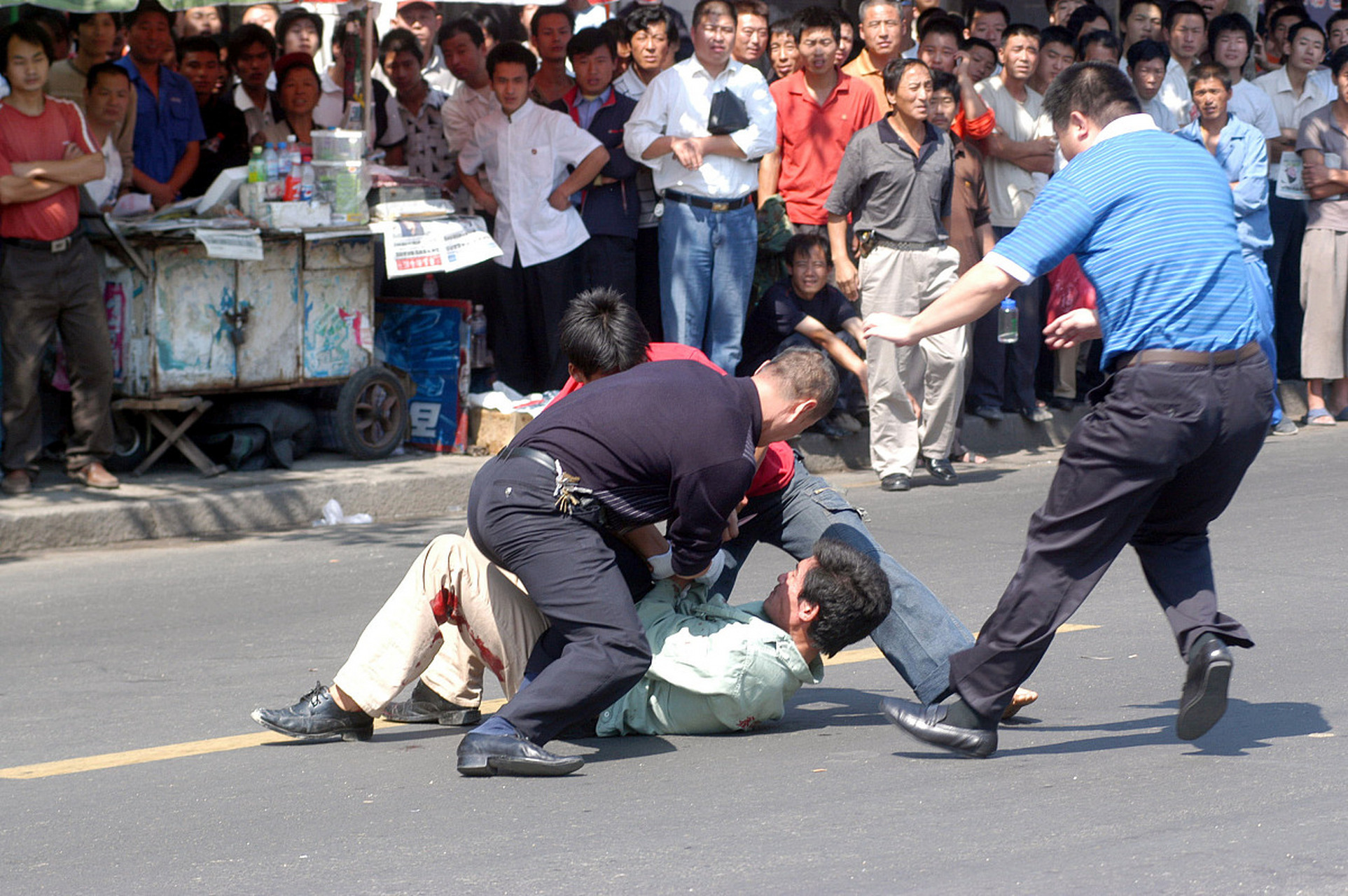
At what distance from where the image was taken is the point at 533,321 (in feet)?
35.3

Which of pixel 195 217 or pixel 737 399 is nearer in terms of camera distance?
pixel 737 399

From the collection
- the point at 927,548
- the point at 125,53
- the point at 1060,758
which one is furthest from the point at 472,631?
the point at 125,53

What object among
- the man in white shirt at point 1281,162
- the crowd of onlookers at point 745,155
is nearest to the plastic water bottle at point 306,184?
the crowd of onlookers at point 745,155

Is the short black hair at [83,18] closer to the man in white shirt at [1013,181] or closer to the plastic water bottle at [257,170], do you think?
the plastic water bottle at [257,170]

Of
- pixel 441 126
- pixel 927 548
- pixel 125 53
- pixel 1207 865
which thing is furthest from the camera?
pixel 441 126

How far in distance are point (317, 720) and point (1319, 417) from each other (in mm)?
9326

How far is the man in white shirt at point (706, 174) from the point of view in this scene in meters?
→ 10.0

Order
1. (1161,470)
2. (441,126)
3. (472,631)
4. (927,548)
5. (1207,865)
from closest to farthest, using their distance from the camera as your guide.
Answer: (1207,865), (1161,470), (472,631), (927,548), (441,126)

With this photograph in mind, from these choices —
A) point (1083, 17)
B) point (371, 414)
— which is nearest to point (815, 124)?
point (1083, 17)

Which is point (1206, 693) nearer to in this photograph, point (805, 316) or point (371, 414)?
point (805, 316)

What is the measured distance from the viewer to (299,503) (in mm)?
9086

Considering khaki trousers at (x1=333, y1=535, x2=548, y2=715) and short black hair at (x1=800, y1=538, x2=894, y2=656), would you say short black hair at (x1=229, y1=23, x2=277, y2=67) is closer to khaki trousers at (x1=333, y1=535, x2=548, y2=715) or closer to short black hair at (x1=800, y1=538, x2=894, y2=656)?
khaki trousers at (x1=333, y1=535, x2=548, y2=715)

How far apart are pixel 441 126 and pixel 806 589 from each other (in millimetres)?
7032

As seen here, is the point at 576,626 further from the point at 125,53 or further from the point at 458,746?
the point at 125,53
